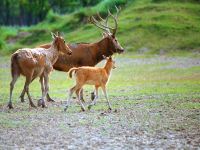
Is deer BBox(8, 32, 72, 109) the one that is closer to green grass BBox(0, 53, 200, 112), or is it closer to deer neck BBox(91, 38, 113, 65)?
green grass BBox(0, 53, 200, 112)

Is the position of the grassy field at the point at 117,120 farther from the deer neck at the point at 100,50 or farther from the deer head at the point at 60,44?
the deer head at the point at 60,44

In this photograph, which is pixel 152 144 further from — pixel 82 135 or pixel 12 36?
pixel 12 36

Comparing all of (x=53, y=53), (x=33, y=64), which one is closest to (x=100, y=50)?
(x=53, y=53)

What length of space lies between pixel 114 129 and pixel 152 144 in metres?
1.97

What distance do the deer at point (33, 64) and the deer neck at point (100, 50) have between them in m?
2.46

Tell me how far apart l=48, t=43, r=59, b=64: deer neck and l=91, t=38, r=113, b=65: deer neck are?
8.29 feet

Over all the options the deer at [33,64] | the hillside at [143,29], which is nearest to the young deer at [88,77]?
the deer at [33,64]

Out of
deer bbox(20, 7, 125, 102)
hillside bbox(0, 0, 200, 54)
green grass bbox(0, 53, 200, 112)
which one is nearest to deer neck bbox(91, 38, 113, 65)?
deer bbox(20, 7, 125, 102)

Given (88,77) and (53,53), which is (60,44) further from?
(88,77)

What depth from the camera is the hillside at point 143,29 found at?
157ft

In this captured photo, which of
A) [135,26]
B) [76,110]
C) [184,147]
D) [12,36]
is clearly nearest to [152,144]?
[184,147]

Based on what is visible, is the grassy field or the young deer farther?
the young deer

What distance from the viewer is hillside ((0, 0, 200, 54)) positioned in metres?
47.7

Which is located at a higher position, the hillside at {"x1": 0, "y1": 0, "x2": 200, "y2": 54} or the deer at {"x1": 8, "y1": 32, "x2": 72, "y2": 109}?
the deer at {"x1": 8, "y1": 32, "x2": 72, "y2": 109}
